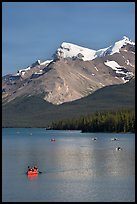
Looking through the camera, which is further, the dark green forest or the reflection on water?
the dark green forest

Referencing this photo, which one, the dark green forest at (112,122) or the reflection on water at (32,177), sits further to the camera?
the dark green forest at (112,122)

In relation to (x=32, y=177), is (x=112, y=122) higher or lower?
higher

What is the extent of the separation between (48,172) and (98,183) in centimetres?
1309

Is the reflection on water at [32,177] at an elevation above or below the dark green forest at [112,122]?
below

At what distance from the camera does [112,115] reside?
155375mm

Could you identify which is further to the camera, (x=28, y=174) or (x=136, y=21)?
(x=28, y=174)

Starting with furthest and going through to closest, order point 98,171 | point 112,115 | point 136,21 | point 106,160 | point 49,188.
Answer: point 112,115
point 106,160
point 98,171
point 49,188
point 136,21

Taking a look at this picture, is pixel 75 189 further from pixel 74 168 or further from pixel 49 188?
pixel 74 168

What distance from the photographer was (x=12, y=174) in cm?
5206

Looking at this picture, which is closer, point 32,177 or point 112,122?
point 32,177

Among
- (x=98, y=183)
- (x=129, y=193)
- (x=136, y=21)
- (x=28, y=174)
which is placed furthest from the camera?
(x=28, y=174)

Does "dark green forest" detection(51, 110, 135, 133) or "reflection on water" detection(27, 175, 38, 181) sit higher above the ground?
"dark green forest" detection(51, 110, 135, 133)

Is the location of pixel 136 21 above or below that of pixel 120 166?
above

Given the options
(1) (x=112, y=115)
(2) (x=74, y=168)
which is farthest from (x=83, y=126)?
(2) (x=74, y=168)
